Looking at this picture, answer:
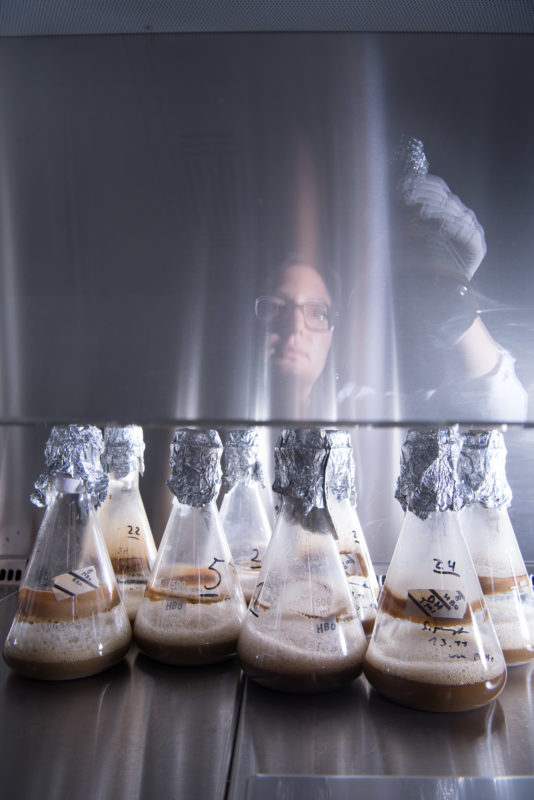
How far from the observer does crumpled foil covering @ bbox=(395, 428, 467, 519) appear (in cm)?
71

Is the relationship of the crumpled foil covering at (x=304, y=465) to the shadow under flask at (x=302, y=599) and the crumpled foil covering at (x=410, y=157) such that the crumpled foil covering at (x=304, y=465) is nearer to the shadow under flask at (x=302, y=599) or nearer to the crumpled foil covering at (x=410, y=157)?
the shadow under flask at (x=302, y=599)

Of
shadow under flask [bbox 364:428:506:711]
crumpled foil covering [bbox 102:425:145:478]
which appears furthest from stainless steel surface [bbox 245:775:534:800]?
crumpled foil covering [bbox 102:425:145:478]

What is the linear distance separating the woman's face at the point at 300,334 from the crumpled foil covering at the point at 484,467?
25 centimetres

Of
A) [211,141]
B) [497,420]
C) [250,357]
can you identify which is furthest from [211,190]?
[497,420]

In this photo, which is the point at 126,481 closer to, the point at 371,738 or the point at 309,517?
the point at 309,517

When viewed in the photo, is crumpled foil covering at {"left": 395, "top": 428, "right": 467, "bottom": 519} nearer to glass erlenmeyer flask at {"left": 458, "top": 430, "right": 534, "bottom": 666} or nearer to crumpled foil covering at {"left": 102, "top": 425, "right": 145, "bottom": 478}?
glass erlenmeyer flask at {"left": 458, "top": 430, "right": 534, "bottom": 666}

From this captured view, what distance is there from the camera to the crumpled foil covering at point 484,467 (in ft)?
2.82

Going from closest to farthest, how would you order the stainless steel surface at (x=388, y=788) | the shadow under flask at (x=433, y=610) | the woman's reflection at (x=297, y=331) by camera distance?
the stainless steel surface at (x=388, y=788), the shadow under flask at (x=433, y=610), the woman's reflection at (x=297, y=331)

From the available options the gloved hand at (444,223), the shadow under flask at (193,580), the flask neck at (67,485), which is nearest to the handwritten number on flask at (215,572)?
the shadow under flask at (193,580)

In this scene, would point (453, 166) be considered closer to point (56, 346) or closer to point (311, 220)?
point (311, 220)

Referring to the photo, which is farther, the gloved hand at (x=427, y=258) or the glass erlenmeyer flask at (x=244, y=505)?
the glass erlenmeyer flask at (x=244, y=505)

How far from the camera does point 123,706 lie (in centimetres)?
68

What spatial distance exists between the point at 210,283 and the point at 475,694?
24.4 inches

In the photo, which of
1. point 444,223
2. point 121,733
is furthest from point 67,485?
point 444,223
